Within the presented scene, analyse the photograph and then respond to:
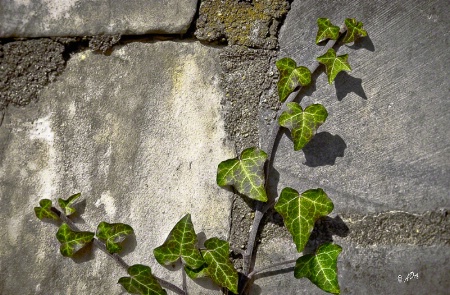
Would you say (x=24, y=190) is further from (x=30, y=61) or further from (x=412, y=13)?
(x=412, y=13)

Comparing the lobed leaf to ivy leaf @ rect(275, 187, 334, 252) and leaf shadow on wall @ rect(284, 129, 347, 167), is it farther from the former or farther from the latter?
leaf shadow on wall @ rect(284, 129, 347, 167)

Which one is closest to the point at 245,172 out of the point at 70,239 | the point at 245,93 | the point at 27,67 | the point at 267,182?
the point at 267,182

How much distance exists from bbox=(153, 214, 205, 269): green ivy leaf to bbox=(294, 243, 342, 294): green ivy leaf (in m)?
0.19

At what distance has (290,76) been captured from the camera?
3.53ft

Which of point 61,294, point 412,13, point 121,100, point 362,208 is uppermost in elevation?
point 412,13

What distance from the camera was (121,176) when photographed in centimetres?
109

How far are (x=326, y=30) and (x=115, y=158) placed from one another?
1.60 ft

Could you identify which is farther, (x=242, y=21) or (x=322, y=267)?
(x=242, y=21)

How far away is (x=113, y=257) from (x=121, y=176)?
0.16 meters

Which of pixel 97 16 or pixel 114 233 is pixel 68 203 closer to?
pixel 114 233

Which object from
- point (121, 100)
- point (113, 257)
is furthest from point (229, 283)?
point (121, 100)

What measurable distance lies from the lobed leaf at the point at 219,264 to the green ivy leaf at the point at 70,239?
0.24 meters

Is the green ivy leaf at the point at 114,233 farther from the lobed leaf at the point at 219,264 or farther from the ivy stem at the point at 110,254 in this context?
the lobed leaf at the point at 219,264

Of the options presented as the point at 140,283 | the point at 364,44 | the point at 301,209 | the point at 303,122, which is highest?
the point at 364,44
